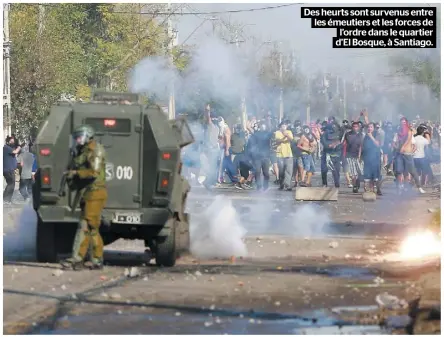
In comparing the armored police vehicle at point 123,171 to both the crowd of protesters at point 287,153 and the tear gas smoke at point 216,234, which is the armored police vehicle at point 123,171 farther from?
the crowd of protesters at point 287,153

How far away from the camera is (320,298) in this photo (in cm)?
1191

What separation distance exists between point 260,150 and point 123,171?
17320mm

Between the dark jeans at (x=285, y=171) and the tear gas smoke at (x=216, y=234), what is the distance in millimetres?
13519

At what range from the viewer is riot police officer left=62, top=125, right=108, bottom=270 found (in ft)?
45.6

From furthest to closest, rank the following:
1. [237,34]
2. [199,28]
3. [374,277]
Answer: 1. [237,34]
2. [199,28]
3. [374,277]

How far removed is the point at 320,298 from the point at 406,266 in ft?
9.79

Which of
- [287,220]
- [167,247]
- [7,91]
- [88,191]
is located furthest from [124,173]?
[7,91]

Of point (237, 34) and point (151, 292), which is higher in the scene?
point (237, 34)

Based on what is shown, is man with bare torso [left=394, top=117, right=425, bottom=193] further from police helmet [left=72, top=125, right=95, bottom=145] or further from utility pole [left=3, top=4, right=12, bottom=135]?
utility pole [left=3, top=4, right=12, bottom=135]

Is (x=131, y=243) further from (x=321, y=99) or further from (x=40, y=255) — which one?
(x=321, y=99)

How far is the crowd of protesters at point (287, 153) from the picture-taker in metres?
29.5

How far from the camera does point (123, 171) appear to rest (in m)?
14.7

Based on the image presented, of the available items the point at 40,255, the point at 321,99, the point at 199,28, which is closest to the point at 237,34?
the point at 199,28

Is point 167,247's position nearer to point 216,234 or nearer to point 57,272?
point 57,272
